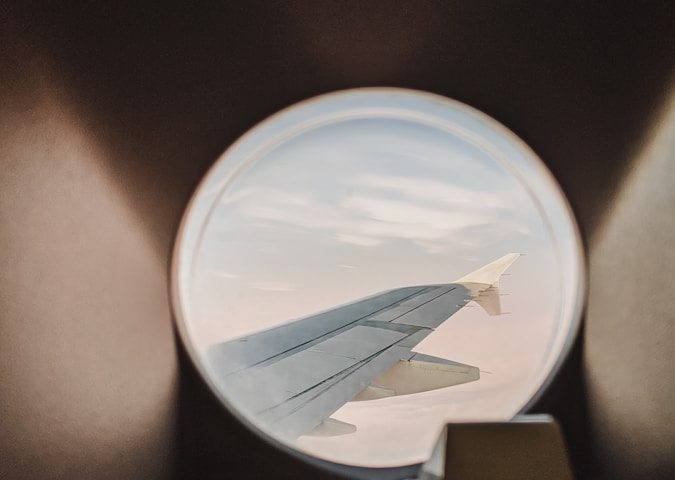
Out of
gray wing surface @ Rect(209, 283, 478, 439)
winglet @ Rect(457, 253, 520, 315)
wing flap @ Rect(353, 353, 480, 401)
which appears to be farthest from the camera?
winglet @ Rect(457, 253, 520, 315)

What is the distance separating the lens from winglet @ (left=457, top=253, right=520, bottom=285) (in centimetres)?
286

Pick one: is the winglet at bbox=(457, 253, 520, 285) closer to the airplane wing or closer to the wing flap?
the airplane wing

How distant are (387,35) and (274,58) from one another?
401 millimetres

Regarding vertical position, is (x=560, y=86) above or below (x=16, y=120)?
above

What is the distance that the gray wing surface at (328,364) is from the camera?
7.89 ft

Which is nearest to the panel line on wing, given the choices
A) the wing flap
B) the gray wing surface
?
the gray wing surface

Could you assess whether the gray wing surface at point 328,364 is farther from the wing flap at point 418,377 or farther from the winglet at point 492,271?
the winglet at point 492,271

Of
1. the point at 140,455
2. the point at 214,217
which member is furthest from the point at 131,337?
the point at 214,217

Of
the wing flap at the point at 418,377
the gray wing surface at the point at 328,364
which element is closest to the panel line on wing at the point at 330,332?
the gray wing surface at the point at 328,364

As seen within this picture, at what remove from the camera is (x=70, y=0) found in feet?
5.55

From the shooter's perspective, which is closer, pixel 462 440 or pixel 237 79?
pixel 462 440

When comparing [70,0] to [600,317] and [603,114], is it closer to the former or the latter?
[603,114]

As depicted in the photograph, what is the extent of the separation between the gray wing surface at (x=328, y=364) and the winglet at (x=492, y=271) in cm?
11

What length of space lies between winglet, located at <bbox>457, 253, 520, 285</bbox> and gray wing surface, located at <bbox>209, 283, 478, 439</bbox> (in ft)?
0.37
